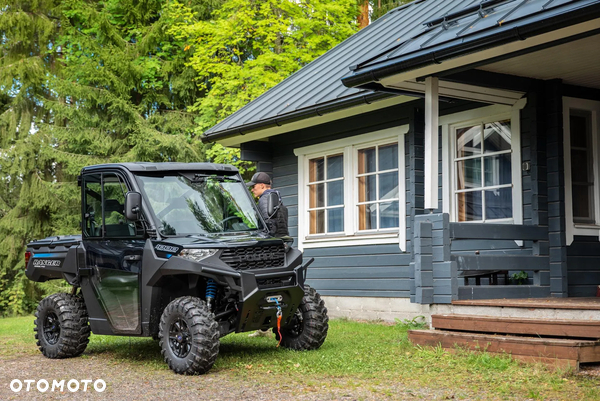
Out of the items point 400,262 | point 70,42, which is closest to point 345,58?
point 400,262

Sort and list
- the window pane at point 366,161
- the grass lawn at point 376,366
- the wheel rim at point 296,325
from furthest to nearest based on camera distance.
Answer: the window pane at point 366,161 → the wheel rim at point 296,325 → the grass lawn at point 376,366

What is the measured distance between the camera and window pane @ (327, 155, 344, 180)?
1184cm

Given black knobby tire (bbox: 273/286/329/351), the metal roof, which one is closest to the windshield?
black knobby tire (bbox: 273/286/329/351)

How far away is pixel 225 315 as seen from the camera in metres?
→ 6.98

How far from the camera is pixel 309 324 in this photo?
24.8ft

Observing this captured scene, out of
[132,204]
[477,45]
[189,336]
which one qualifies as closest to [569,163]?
[477,45]

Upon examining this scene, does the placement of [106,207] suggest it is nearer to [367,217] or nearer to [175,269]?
[175,269]

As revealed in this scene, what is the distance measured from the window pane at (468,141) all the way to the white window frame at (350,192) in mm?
844

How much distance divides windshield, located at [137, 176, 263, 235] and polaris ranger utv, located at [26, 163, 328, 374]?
0.04 feet

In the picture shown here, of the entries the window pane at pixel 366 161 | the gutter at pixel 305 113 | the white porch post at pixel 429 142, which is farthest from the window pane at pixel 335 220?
the white porch post at pixel 429 142

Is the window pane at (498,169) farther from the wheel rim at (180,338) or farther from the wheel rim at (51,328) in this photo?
the wheel rim at (51,328)

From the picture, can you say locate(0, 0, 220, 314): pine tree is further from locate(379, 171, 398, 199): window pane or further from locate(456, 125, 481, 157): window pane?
locate(456, 125, 481, 157): window pane

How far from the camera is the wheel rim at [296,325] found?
25.2 feet

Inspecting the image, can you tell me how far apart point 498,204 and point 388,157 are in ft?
6.89
